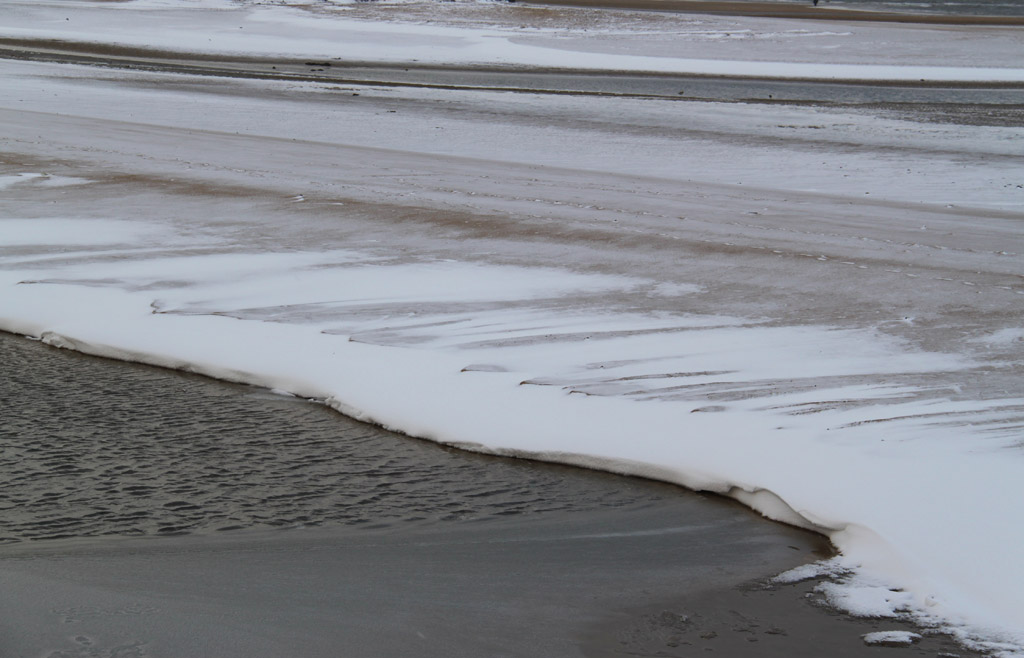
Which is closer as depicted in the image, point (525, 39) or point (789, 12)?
point (525, 39)

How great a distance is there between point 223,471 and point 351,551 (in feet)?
3.13

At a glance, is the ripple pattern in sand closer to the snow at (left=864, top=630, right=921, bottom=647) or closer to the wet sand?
the wet sand

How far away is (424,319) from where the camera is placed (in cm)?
710

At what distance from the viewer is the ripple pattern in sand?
4664 mm

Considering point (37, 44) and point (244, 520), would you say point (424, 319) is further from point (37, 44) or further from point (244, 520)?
point (37, 44)

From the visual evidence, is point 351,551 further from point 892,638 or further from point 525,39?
point 525,39

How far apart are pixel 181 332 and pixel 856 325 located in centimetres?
389

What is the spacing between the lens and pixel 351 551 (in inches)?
173

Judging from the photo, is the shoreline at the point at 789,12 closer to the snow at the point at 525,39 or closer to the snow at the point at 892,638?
the snow at the point at 525,39

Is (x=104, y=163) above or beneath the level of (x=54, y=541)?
above

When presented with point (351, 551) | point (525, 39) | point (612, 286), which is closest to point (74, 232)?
point (612, 286)

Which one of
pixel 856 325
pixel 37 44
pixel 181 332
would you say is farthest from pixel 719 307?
pixel 37 44

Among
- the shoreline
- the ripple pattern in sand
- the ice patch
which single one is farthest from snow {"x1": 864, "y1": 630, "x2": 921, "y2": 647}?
the shoreline

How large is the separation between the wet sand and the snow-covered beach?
0.27 m
